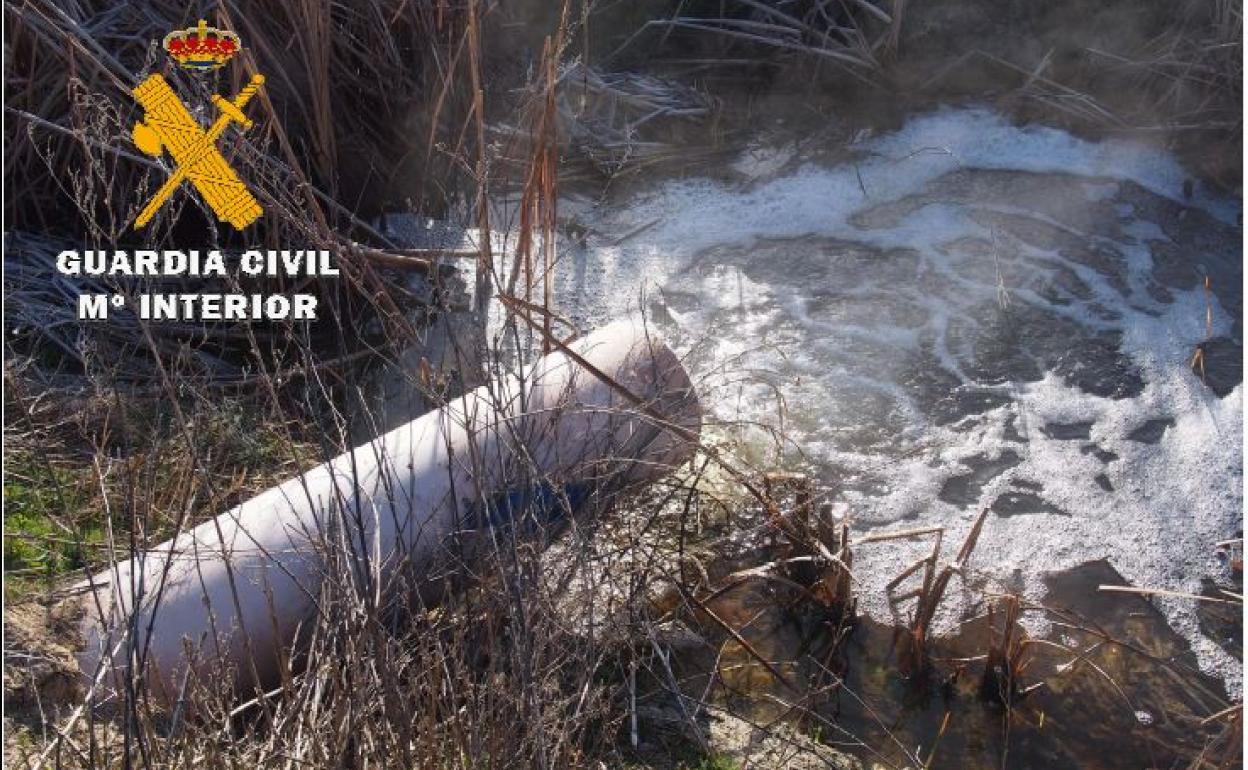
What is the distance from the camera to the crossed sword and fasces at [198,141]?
3604 mm

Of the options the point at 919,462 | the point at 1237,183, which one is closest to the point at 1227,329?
the point at 1237,183

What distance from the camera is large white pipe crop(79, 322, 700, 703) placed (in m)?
2.90

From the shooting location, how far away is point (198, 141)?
12.2 ft

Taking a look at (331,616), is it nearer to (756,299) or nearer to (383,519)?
(383,519)

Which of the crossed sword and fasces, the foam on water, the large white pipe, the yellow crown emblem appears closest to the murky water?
the foam on water

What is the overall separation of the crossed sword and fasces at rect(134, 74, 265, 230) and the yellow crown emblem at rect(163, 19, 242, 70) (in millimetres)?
275

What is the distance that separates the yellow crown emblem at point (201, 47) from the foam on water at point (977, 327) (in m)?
1.60

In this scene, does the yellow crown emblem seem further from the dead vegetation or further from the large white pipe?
the large white pipe

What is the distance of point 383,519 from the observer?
11.1 ft

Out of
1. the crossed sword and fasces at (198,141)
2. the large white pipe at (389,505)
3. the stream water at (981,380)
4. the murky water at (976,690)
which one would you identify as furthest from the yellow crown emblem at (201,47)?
the murky water at (976,690)

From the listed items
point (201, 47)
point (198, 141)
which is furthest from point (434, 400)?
point (201, 47)

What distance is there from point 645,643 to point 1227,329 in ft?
10.4

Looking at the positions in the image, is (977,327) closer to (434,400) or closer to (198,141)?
(198,141)

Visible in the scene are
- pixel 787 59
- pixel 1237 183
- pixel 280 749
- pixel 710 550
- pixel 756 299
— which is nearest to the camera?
pixel 280 749
